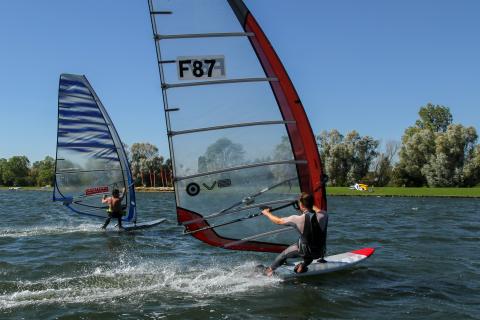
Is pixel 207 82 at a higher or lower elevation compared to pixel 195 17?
lower

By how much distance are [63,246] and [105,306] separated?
5.13m

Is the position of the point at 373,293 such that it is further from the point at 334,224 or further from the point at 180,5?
the point at 334,224

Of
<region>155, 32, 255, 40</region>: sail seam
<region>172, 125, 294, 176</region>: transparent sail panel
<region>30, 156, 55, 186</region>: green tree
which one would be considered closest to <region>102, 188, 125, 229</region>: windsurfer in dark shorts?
<region>172, 125, 294, 176</region>: transparent sail panel

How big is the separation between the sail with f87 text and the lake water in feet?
2.73

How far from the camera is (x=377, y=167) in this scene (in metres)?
49.6

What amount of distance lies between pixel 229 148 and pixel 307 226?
129cm

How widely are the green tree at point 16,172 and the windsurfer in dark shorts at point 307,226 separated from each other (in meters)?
93.9

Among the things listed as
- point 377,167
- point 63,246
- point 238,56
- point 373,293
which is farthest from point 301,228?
point 377,167

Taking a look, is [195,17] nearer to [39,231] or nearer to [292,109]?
[292,109]

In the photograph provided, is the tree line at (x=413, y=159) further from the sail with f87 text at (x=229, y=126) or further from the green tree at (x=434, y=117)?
the sail with f87 text at (x=229, y=126)

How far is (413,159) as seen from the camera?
42.4 meters

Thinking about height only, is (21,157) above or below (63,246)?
above

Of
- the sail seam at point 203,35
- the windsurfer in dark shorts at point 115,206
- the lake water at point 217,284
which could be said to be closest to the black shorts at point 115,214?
the windsurfer in dark shorts at point 115,206

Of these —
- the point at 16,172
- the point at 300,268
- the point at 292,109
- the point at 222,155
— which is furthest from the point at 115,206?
the point at 16,172
